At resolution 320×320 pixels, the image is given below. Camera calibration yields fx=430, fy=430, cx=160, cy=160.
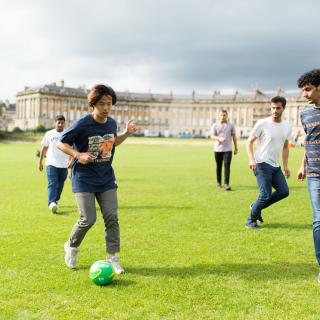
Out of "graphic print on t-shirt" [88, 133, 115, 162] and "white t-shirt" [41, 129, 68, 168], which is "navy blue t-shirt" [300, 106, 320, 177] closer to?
"graphic print on t-shirt" [88, 133, 115, 162]

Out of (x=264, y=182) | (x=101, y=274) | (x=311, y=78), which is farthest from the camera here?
(x=264, y=182)

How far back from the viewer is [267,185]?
348 inches

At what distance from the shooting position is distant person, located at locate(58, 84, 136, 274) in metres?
6.02

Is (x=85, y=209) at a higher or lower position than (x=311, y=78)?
lower

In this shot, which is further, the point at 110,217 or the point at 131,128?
the point at 131,128

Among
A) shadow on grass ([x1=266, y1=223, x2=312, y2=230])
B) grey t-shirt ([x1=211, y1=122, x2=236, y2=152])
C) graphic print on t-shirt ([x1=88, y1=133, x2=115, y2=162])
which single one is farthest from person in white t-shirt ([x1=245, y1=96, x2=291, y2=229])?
grey t-shirt ([x1=211, y1=122, x2=236, y2=152])

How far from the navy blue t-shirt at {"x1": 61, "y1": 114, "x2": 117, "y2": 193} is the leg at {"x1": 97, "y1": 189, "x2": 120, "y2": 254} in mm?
118

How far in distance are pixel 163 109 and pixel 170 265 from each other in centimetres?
16044

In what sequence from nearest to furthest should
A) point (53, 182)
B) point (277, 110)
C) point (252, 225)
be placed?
point (277, 110), point (252, 225), point (53, 182)

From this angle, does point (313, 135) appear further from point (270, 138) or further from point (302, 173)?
point (270, 138)

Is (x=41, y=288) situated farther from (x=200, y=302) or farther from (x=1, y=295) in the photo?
(x=200, y=302)

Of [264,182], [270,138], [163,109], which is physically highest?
[163,109]

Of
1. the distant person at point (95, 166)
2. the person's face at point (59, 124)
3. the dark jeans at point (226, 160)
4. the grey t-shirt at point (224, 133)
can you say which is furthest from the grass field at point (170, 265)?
the grey t-shirt at point (224, 133)

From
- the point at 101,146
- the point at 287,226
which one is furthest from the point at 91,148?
the point at 287,226
